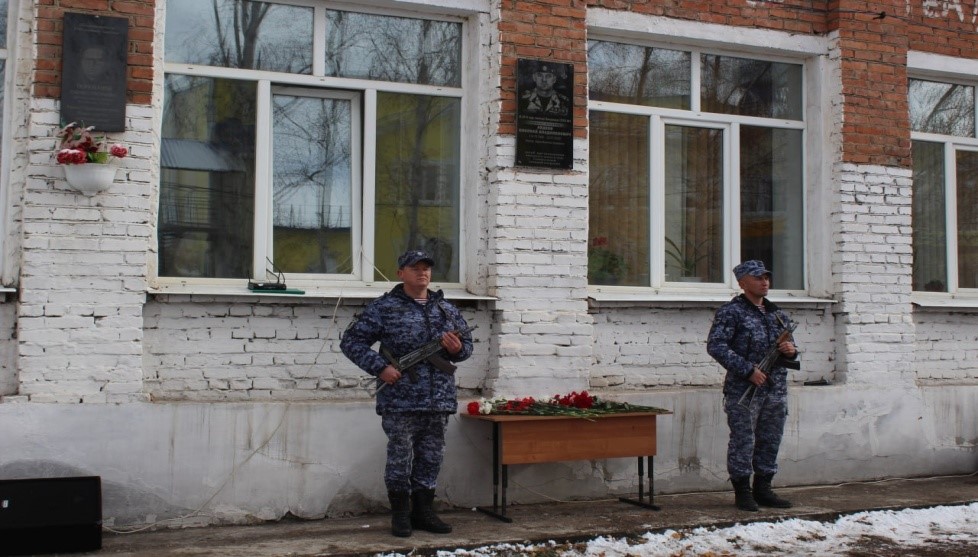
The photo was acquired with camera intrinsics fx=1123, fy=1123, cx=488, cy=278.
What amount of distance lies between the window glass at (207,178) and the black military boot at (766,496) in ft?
12.7

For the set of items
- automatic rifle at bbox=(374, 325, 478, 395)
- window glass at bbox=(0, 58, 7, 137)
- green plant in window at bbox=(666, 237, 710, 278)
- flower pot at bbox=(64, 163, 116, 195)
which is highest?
window glass at bbox=(0, 58, 7, 137)

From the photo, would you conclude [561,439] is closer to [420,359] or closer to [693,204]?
[420,359]

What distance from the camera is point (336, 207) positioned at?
8.03 metres

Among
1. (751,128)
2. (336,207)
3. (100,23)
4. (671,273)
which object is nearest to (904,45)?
(751,128)

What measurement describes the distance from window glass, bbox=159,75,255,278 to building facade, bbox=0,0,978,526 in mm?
15

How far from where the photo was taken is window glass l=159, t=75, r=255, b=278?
7.50m

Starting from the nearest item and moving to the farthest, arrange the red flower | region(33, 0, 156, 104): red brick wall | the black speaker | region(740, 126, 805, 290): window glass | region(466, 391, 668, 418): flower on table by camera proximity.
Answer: the black speaker
the red flower
region(33, 0, 156, 104): red brick wall
region(466, 391, 668, 418): flower on table
region(740, 126, 805, 290): window glass

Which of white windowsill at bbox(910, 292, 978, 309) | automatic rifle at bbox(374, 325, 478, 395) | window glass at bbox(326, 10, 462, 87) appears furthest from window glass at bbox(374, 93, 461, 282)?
white windowsill at bbox(910, 292, 978, 309)

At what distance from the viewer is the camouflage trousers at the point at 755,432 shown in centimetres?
775

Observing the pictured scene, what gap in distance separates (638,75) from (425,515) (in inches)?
161

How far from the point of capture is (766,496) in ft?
26.1

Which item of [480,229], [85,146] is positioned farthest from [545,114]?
[85,146]

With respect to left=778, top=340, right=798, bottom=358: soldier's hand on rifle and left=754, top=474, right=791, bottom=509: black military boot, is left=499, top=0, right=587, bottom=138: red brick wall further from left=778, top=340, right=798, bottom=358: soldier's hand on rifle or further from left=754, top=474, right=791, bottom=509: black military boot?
left=754, top=474, right=791, bottom=509: black military boot

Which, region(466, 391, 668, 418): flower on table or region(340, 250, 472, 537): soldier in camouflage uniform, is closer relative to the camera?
region(340, 250, 472, 537): soldier in camouflage uniform
